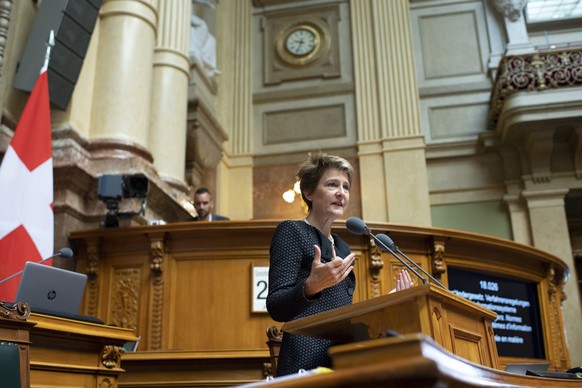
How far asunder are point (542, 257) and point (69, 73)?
160 inches

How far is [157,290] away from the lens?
4.33 metres

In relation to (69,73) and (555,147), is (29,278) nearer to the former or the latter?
(69,73)

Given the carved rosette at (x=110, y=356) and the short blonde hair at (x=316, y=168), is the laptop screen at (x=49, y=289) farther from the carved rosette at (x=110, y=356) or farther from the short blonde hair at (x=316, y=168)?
the short blonde hair at (x=316, y=168)

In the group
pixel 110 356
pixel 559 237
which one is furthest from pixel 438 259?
pixel 559 237

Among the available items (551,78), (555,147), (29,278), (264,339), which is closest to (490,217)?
(555,147)

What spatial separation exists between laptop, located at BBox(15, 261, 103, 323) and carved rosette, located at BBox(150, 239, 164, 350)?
1.47 metres

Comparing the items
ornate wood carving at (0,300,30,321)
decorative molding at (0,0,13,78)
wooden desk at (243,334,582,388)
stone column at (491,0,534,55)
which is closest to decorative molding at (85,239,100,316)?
decorative molding at (0,0,13,78)

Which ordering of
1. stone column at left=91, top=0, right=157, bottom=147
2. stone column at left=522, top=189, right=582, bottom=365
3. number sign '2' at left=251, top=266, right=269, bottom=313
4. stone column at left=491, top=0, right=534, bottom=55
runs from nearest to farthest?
number sign '2' at left=251, top=266, right=269, bottom=313 → stone column at left=91, top=0, right=157, bottom=147 → stone column at left=522, top=189, right=582, bottom=365 → stone column at left=491, top=0, right=534, bottom=55

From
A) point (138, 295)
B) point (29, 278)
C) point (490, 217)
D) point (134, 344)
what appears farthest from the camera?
point (490, 217)

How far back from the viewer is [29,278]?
260 centimetres

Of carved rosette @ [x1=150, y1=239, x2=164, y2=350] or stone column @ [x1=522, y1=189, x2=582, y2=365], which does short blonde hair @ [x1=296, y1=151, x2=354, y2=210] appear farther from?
stone column @ [x1=522, y1=189, x2=582, y2=365]

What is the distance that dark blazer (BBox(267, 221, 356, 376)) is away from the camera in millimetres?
1617

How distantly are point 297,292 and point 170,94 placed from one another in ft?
17.5

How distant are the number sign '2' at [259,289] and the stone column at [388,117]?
478 cm
